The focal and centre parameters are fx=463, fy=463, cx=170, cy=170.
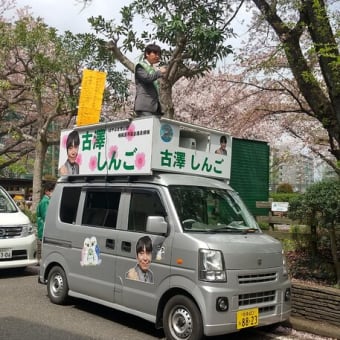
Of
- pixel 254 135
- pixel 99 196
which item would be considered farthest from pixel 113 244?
pixel 254 135

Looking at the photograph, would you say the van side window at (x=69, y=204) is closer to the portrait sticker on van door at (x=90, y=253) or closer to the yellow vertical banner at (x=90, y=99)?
the portrait sticker on van door at (x=90, y=253)

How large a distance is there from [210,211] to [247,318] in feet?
4.46

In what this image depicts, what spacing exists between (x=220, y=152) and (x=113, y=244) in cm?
198

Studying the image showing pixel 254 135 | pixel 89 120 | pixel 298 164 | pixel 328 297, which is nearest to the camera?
pixel 328 297

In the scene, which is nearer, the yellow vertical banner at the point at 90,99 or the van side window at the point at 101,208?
the van side window at the point at 101,208

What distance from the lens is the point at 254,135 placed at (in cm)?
2017

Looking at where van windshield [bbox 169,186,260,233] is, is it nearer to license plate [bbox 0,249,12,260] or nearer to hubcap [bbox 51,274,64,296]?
hubcap [bbox 51,274,64,296]

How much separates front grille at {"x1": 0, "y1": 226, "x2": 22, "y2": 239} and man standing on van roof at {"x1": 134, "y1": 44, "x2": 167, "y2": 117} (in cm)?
393

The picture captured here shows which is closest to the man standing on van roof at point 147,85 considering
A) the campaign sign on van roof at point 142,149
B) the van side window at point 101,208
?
the campaign sign on van roof at point 142,149

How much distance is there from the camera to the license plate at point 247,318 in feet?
16.2

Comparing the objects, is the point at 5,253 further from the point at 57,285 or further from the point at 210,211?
the point at 210,211

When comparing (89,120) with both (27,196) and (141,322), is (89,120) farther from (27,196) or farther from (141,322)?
(27,196)

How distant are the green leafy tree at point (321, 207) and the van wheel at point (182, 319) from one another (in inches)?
96.7

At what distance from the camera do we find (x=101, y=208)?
6418 millimetres
